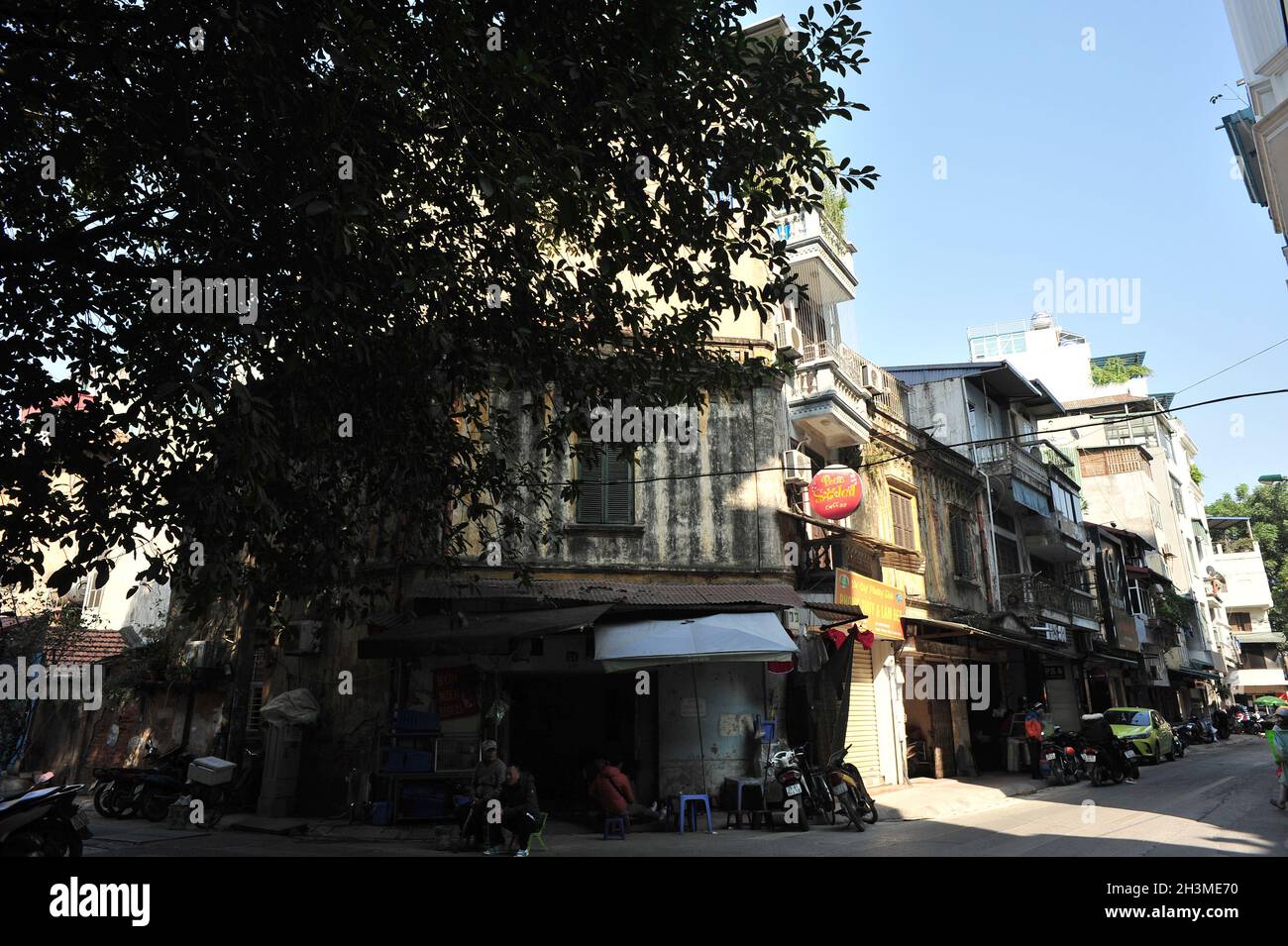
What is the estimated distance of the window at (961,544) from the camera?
21.6m

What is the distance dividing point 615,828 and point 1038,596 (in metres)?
18.9

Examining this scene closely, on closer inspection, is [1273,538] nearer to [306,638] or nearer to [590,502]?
[590,502]

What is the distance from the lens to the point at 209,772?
12930mm

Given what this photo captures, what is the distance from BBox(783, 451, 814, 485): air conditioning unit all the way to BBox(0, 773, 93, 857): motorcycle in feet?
37.7

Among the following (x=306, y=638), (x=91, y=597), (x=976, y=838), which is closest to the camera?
(x=976, y=838)

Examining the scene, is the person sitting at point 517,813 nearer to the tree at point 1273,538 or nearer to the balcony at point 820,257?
the balcony at point 820,257

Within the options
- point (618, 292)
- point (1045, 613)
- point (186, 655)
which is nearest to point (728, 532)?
point (618, 292)

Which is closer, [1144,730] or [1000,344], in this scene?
[1144,730]

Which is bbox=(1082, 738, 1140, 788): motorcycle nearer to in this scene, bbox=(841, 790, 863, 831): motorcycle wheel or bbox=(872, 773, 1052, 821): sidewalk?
bbox=(872, 773, 1052, 821): sidewalk

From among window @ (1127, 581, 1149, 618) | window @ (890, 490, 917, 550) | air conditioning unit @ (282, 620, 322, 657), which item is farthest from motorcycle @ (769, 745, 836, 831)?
window @ (1127, 581, 1149, 618)

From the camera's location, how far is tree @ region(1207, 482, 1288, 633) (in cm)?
5800

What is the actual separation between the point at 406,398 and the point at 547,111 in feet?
10.4

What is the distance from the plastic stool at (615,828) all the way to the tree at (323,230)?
4.90 m

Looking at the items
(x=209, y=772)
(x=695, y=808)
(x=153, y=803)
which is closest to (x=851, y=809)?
(x=695, y=808)
